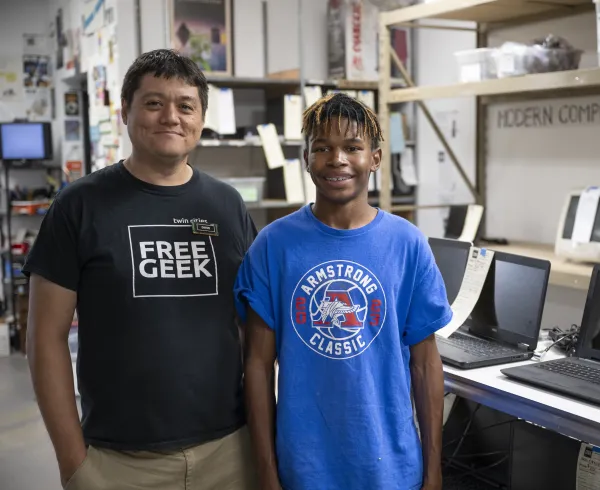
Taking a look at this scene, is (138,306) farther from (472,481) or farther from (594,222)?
(594,222)

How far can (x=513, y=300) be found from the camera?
2.19 m

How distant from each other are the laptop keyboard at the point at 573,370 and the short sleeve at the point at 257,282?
0.92 metres

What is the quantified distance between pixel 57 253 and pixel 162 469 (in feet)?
1.48

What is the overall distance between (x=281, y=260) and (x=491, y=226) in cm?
263

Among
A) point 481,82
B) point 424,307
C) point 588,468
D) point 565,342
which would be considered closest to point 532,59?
point 481,82

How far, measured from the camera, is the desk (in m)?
1.63

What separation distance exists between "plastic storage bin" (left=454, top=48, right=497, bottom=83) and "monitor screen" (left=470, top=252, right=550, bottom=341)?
0.99m

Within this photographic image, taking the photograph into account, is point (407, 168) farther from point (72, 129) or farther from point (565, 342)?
point (72, 129)

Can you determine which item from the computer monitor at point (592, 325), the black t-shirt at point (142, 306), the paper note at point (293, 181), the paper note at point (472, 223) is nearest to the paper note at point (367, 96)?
the paper note at point (293, 181)

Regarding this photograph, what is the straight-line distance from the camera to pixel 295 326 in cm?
135

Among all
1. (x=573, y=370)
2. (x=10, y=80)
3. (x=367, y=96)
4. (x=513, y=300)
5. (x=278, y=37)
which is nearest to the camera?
(x=573, y=370)

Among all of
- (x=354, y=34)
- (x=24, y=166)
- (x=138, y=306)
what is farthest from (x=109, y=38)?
(x=138, y=306)

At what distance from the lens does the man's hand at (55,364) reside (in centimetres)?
133

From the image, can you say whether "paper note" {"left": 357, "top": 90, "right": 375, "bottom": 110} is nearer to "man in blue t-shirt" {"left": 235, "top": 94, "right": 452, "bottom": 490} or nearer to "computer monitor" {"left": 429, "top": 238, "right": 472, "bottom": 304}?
"computer monitor" {"left": 429, "top": 238, "right": 472, "bottom": 304}
